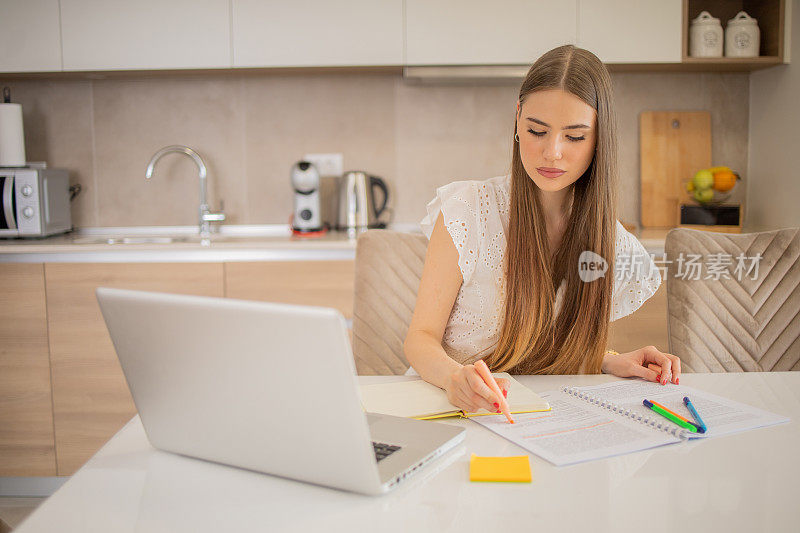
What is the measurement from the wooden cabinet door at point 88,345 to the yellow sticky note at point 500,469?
1.80 meters

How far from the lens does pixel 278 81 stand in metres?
2.93

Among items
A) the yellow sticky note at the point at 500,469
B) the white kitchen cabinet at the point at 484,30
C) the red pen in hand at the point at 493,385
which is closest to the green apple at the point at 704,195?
the white kitchen cabinet at the point at 484,30

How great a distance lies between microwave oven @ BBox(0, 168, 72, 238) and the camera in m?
2.56

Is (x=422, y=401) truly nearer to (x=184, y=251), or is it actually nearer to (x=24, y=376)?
(x=184, y=251)

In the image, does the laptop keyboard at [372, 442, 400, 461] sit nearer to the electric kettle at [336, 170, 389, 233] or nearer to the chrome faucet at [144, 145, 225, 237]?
the electric kettle at [336, 170, 389, 233]

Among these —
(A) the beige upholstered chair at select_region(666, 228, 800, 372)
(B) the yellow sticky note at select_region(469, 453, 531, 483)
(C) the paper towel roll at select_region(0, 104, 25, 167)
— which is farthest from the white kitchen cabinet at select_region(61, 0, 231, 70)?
(B) the yellow sticky note at select_region(469, 453, 531, 483)

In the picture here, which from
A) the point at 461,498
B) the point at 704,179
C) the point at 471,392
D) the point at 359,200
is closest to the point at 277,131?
the point at 359,200

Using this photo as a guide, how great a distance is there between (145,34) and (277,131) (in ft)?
2.05

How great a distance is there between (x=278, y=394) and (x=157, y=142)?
8.25ft

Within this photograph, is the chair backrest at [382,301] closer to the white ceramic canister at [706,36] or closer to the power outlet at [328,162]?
the power outlet at [328,162]

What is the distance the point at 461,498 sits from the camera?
741 millimetres

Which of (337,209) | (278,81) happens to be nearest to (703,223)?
(337,209)

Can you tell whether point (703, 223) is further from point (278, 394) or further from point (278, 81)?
point (278, 394)

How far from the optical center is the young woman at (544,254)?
130cm
